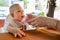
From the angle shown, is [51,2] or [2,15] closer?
[51,2]

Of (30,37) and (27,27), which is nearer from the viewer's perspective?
(30,37)

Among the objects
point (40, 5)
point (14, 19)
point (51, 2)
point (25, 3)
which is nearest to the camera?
point (14, 19)

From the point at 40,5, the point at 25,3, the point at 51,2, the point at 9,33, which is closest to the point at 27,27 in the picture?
the point at 9,33

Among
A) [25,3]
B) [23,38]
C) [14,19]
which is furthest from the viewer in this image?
[25,3]

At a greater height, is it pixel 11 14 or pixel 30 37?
pixel 11 14

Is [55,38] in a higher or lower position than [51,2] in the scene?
lower

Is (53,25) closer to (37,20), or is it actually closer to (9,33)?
(37,20)

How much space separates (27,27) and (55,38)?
0.24 m

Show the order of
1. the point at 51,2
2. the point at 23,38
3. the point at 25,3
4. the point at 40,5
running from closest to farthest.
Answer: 1. the point at 23,38
2. the point at 51,2
3. the point at 40,5
4. the point at 25,3

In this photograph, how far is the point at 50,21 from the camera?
0.72 m

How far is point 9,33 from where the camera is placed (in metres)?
0.63

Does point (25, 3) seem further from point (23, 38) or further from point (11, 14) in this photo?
point (23, 38)

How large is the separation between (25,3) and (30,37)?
82.9 inches

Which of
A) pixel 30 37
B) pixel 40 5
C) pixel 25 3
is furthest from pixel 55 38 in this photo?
pixel 25 3
